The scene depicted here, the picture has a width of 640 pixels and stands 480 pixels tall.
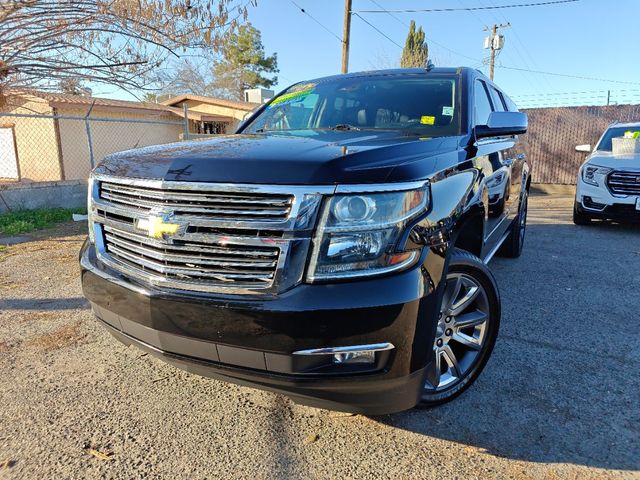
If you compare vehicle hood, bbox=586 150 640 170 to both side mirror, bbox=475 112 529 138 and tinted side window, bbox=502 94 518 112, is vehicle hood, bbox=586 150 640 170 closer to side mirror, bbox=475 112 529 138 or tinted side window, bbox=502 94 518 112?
tinted side window, bbox=502 94 518 112

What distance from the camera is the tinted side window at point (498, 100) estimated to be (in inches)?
176

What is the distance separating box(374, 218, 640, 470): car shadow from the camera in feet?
7.33

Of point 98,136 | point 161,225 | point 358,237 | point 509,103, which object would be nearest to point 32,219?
point 161,225

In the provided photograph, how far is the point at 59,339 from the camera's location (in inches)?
131

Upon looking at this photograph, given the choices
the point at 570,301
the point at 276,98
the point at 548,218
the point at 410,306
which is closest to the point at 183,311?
the point at 410,306

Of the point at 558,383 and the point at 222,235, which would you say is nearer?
the point at 222,235

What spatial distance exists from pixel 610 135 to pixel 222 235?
8.90 m

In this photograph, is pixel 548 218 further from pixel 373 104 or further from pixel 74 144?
pixel 74 144

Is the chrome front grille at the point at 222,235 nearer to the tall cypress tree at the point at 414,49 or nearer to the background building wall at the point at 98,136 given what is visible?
the background building wall at the point at 98,136

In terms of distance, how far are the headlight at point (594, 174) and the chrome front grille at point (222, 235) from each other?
7.19m

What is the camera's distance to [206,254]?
198 centimetres

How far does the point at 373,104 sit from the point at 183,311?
221 centimetres

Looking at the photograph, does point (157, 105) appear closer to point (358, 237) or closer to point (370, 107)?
point (370, 107)

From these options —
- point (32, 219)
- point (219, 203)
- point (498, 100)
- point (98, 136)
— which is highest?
point (498, 100)
